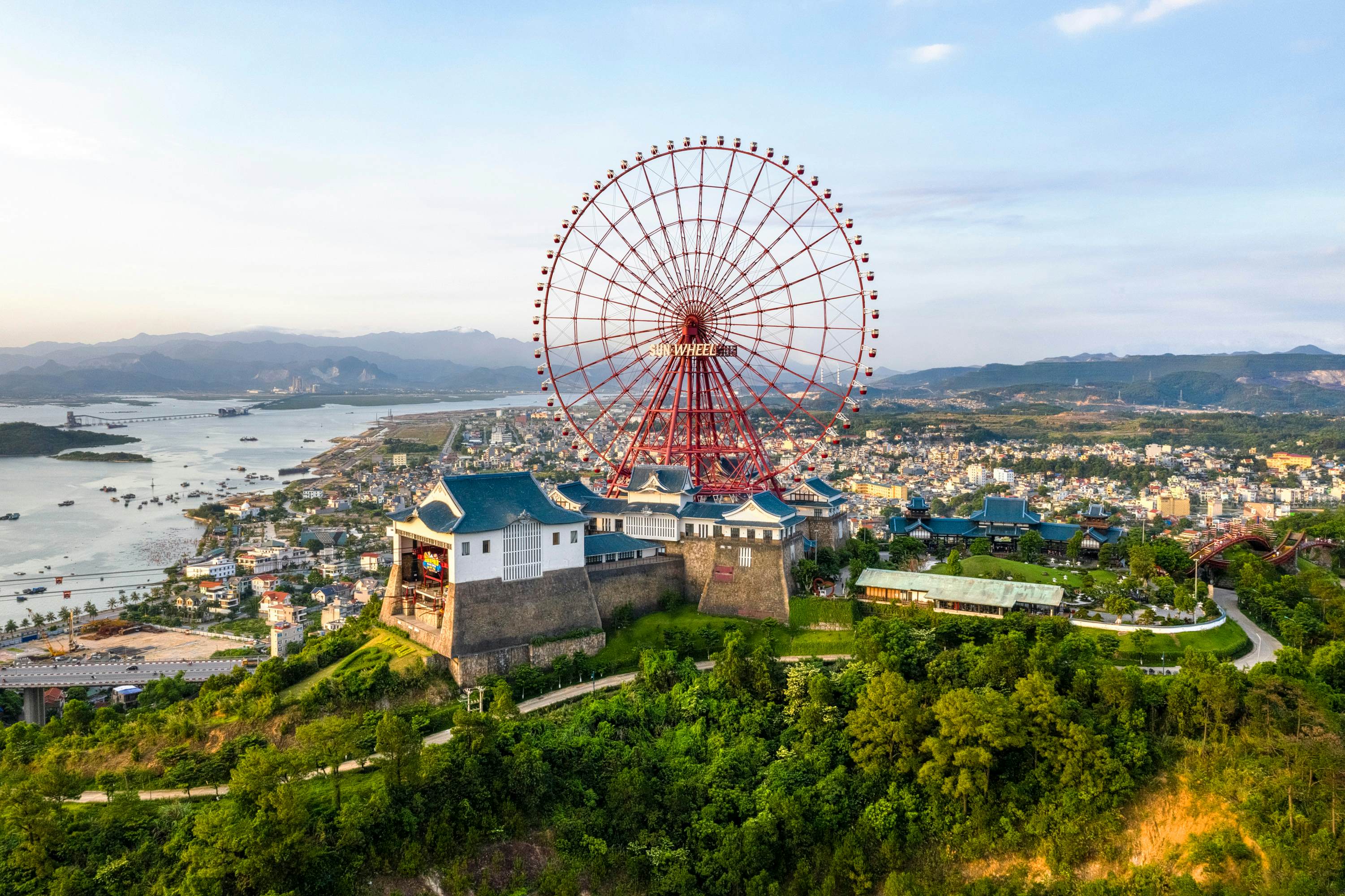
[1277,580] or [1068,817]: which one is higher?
[1277,580]

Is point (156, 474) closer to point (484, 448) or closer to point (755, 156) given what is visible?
point (484, 448)

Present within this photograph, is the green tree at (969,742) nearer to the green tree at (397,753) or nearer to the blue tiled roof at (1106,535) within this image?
the green tree at (397,753)

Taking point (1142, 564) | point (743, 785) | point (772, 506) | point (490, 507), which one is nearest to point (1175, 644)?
point (1142, 564)

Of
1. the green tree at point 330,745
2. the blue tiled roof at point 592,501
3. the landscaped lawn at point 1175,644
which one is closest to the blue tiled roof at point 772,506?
the blue tiled roof at point 592,501

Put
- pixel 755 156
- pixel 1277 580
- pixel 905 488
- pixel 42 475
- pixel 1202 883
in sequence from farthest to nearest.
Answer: pixel 42 475 → pixel 905 488 → pixel 755 156 → pixel 1277 580 → pixel 1202 883

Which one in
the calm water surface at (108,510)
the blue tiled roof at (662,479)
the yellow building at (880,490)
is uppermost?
the blue tiled roof at (662,479)

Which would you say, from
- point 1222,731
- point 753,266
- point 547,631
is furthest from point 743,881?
point 753,266

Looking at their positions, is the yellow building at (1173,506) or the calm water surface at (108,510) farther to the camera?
the yellow building at (1173,506)
